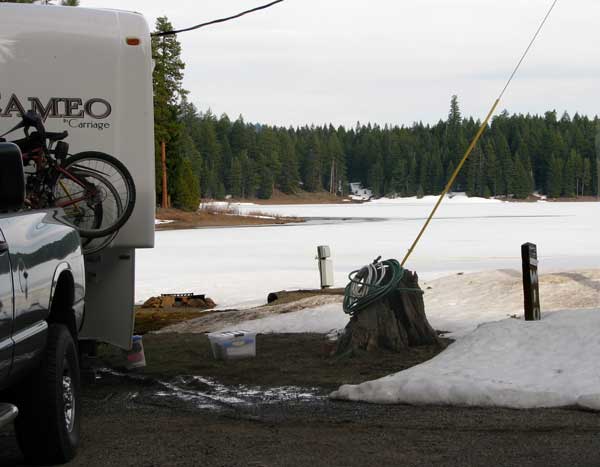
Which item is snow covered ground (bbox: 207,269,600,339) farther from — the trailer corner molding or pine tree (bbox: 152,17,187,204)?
pine tree (bbox: 152,17,187,204)

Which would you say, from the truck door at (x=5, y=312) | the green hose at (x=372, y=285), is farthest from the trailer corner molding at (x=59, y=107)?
the truck door at (x=5, y=312)

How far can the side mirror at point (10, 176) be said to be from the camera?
4.87 m

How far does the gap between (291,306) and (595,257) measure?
43.5 ft

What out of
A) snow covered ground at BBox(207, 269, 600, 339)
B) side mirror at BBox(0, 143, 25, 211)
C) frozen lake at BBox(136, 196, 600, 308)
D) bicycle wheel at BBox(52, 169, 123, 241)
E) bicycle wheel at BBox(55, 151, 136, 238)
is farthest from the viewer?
frozen lake at BBox(136, 196, 600, 308)

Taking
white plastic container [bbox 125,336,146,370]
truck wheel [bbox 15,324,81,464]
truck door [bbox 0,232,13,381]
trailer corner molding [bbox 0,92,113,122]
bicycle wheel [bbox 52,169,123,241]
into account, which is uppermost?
trailer corner molding [bbox 0,92,113,122]

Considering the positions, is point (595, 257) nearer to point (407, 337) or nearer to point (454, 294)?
point (454, 294)

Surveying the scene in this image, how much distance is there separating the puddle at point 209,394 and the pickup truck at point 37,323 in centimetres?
204

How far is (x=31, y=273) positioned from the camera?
18.3 feet

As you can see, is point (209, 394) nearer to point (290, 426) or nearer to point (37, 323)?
point (290, 426)

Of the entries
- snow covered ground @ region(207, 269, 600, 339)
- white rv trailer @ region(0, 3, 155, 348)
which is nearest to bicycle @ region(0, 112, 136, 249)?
white rv trailer @ region(0, 3, 155, 348)

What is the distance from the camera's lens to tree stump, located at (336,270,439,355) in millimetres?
11031

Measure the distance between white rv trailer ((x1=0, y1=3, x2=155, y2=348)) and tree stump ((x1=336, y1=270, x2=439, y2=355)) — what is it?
10.3 ft

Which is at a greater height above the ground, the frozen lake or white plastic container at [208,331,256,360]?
white plastic container at [208,331,256,360]

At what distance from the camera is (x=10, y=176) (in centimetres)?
489
